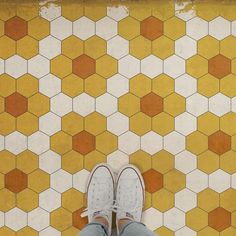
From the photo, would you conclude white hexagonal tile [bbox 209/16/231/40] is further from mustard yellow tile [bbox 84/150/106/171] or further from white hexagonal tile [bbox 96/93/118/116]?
mustard yellow tile [bbox 84/150/106/171]

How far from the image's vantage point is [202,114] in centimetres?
151

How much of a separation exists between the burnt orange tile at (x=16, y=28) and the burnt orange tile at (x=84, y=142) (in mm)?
389

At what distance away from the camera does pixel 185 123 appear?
151cm

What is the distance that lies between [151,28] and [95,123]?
0.37 metres

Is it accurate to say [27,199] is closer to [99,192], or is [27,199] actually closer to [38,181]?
[38,181]

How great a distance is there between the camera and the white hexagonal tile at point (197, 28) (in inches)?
59.3

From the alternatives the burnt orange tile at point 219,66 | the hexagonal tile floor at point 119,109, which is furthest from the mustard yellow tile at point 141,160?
the burnt orange tile at point 219,66

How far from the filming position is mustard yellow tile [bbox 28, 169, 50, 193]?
1.52 m

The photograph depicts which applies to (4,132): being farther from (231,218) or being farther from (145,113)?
(231,218)

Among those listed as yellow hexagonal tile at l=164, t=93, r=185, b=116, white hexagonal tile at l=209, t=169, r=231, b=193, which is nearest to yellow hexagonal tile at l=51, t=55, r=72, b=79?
yellow hexagonal tile at l=164, t=93, r=185, b=116

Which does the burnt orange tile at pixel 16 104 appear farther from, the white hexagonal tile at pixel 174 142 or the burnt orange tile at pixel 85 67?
the white hexagonal tile at pixel 174 142

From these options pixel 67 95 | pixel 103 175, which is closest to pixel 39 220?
pixel 103 175

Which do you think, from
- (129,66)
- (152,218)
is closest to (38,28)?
(129,66)

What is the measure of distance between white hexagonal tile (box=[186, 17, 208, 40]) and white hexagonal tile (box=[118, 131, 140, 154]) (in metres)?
0.39
